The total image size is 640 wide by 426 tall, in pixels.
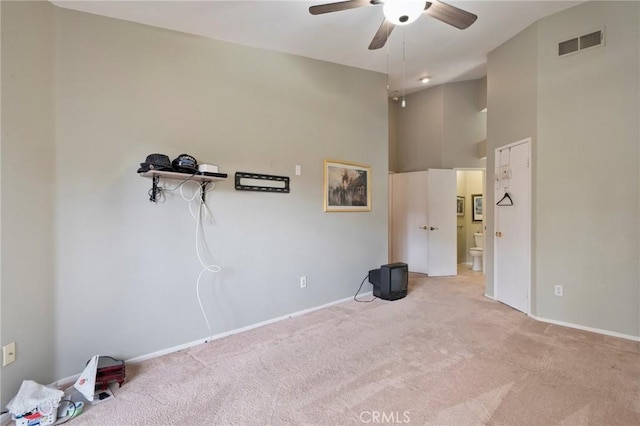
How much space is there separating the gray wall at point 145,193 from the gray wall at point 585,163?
93.1 inches

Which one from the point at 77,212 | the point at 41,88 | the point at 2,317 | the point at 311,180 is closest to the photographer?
the point at 2,317

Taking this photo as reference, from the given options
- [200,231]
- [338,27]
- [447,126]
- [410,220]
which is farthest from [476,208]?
[200,231]

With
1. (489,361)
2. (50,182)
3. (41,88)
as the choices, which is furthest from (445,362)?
(41,88)

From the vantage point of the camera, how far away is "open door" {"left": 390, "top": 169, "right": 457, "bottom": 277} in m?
5.29

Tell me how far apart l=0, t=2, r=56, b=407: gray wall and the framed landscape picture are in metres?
2.56

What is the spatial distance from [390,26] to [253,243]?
2296 millimetres

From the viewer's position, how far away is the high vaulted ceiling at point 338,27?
7.94 ft

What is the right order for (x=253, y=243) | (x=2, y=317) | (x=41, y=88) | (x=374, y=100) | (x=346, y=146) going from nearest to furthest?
(x=2, y=317), (x=41, y=88), (x=253, y=243), (x=346, y=146), (x=374, y=100)

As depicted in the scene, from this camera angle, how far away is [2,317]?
179 centimetres

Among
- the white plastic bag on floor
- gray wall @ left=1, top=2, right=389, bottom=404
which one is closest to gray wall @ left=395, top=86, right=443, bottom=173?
gray wall @ left=1, top=2, right=389, bottom=404

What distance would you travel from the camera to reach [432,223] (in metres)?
5.30

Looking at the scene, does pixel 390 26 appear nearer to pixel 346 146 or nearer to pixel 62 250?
pixel 346 146

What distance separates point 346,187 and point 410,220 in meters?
2.25

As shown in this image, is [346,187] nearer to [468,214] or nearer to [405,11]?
[405,11]
